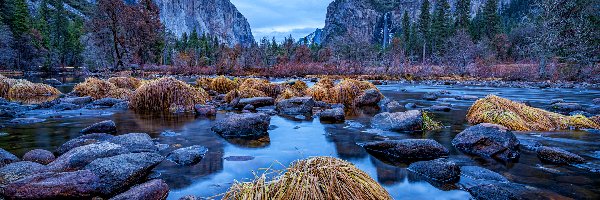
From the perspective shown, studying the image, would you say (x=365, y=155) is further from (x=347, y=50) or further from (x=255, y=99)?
(x=347, y=50)

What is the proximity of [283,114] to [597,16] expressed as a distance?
40.7 metres

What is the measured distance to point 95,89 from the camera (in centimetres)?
1653

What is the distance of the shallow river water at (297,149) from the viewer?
4.93 m

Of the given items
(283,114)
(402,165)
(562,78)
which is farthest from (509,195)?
(562,78)

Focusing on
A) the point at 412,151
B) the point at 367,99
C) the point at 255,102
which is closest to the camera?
the point at 412,151

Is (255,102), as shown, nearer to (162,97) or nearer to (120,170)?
(162,97)

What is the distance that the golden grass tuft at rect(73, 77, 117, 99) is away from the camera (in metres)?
16.4

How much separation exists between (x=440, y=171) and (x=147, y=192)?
12.4 feet

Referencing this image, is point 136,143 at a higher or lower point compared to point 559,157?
higher

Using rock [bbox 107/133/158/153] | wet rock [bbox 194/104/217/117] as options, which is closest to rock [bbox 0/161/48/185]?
rock [bbox 107/133/158/153]

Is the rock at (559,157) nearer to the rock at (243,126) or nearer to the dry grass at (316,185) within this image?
the dry grass at (316,185)

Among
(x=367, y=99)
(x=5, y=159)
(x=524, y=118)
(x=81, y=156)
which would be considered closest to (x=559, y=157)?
(x=524, y=118)

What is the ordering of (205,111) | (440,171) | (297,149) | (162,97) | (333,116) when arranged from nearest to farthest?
1. (440,171)
2. (297,149)
3. (333,116)
4. (205,111)
5. (162,97)

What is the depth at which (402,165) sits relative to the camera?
19.6ft
